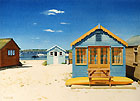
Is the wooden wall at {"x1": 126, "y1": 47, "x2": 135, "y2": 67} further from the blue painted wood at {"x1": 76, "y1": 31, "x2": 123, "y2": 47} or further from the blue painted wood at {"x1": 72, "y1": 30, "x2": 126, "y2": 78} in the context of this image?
the blue painted wood at {"x1": 76, "y1": 31, "x2": 123, "y2": 47}

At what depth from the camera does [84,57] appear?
10273 mm

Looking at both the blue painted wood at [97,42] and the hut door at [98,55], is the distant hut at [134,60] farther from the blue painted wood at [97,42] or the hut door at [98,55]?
the hut door at [98,55]

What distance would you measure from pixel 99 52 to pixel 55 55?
1749cm

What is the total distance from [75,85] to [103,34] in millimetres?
4198

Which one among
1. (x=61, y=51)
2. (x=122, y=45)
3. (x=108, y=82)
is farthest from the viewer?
(x=61, y=51)

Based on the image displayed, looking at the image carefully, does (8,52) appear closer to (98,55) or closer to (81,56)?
(81,56)

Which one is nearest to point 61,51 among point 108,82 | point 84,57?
point 84,57

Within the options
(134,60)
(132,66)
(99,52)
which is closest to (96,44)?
(99,52)

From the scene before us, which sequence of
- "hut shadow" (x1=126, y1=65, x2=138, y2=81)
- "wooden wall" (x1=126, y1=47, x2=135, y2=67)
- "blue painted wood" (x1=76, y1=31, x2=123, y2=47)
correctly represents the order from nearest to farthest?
"blue painted wood" (x1=76, y1=31, x2=123, y2=47), "hut shadow" (x1=126, y1=65, x2=138, y2=81), "wooden wall" (x1=126, y1=47, x2=135, y2=67)

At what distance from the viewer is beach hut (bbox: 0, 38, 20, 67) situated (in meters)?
19.8

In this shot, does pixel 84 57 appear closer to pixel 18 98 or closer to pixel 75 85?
pixel 75 85

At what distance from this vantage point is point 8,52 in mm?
21141

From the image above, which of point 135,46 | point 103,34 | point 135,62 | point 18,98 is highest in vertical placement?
point 103,34

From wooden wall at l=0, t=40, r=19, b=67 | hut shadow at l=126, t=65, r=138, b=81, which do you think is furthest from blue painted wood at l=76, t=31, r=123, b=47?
wooden wall at l=0, t=40, r=19, b=67
